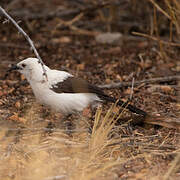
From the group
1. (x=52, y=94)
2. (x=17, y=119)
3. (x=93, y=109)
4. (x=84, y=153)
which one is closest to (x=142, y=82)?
(x=93, y=109)

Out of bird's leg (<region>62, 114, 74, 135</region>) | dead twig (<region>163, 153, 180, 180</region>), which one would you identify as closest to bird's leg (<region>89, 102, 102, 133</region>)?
bird's leg (<region>62, 114, 74, 135</region>)

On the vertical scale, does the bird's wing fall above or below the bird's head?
below

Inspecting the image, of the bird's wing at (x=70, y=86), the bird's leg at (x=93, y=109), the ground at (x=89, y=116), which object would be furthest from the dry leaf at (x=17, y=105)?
the bird's leg at (x=93, y=109)

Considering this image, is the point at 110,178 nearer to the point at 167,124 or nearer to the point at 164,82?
the point at 167,124

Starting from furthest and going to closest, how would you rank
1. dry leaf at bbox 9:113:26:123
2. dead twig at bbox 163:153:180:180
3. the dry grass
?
1. dry leaf at bbox 9:113:26:123
2. the dry grass
3. dead twig at bbox 163:153:180:180

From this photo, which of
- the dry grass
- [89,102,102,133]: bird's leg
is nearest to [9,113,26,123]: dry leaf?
the dry grass

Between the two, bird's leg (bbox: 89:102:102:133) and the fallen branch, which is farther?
the fallen branch

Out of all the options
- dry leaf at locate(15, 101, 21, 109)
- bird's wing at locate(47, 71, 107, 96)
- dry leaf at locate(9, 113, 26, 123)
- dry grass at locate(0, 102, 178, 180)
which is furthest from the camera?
dry leaf at locate(15, 101, 21, 109)

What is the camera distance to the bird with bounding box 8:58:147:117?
15.9 ft

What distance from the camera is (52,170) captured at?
12.3ft

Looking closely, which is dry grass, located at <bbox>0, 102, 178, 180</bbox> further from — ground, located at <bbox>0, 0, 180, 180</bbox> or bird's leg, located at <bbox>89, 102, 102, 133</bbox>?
bird's leg, located at <bbox>89, 102, 102, 133</bbox>

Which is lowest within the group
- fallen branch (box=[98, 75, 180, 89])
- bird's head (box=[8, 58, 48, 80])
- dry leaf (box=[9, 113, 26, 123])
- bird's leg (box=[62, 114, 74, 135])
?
bird's leg (box=[62, 114, 74, 135])

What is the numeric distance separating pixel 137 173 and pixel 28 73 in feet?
6.84

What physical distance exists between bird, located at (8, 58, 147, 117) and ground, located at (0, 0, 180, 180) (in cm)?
24
